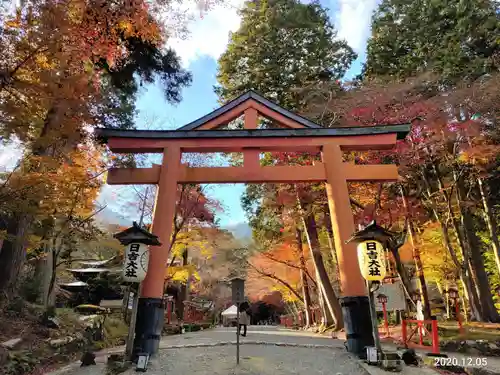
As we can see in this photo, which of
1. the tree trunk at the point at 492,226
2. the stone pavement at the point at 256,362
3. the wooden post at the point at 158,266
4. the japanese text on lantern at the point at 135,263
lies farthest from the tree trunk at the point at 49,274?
the tree trunk at the point at 492,226

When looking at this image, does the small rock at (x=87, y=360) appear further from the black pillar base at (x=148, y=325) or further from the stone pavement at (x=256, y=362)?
the black pillar base at (x=148, y=325)

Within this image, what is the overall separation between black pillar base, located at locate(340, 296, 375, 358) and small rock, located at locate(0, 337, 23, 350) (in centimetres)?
718

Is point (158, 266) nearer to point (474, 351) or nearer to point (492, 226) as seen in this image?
point (474, 351)

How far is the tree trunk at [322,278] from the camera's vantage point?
14.7 metres

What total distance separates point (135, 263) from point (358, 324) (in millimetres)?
5019

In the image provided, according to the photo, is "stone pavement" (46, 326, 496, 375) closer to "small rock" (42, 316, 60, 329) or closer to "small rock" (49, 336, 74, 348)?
"small rock" (49, 336, 74, 348)

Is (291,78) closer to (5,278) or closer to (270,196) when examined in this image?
(270,196)

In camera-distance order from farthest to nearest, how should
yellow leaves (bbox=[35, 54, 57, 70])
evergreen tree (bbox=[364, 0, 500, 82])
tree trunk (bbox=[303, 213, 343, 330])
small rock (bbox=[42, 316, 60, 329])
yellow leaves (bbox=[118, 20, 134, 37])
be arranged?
tree trunk (bbox=[303, 213, 343, 330]) < evergreen tree (bbox=[364, 0, 500, 82]) < yellow leaves (bbox=[118, 20, 134, 37]) < small rock (bbox=[42, 316, 60, 329]) < yellow leaves (bbox=[35, 54, 57, 70])

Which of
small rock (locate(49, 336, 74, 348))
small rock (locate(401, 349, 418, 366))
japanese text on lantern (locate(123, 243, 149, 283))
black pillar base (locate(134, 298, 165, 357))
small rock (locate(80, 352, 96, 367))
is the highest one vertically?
japanese text on lantern (locate(123, 243, 149, 283))

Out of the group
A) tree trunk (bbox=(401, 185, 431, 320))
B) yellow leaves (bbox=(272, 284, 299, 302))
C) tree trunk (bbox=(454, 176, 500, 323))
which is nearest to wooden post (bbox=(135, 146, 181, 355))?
tree trunk (bbox=(401, 185, 431, 320))

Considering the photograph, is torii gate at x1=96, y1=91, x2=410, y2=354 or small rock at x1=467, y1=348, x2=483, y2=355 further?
small rock at x1=467, y1=348, x2=483, y2=355

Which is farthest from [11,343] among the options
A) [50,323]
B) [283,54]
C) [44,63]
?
[283,54]

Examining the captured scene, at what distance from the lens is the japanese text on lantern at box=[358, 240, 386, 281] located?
277 inches

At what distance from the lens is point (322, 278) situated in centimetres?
1570
